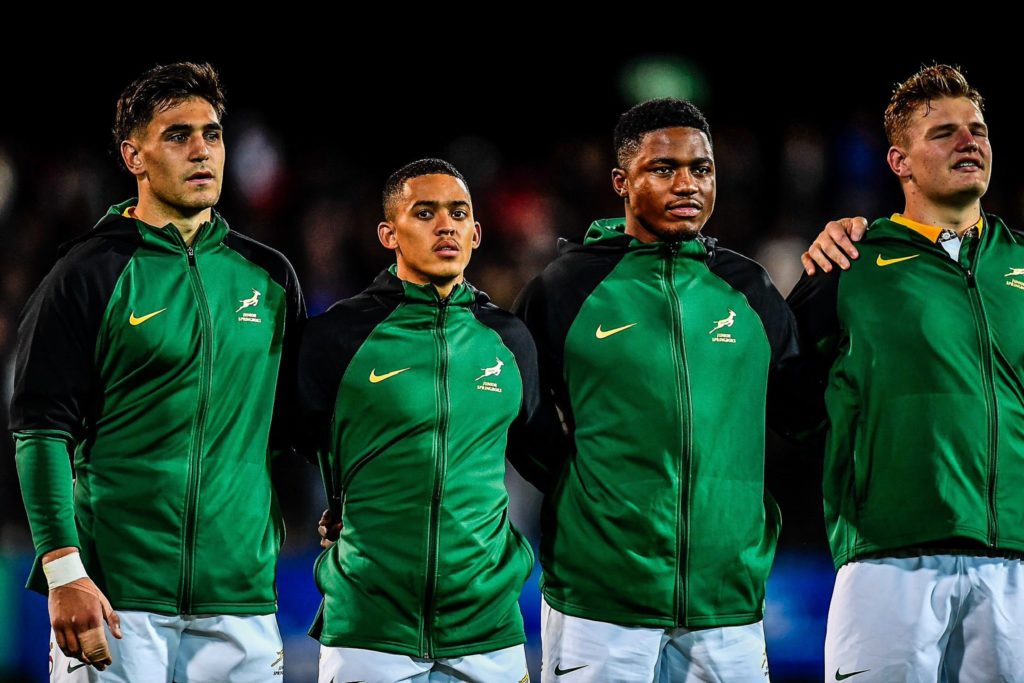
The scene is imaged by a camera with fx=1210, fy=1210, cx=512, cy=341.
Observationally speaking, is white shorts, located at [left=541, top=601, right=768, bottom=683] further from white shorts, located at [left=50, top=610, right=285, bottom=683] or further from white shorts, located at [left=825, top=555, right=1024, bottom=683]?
white shorts, located at [left=50, top=610, right=285, bottom=683]

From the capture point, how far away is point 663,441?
11.2 ft

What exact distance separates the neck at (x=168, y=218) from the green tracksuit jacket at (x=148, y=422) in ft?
0.18

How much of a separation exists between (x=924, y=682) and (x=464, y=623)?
127 centimetres

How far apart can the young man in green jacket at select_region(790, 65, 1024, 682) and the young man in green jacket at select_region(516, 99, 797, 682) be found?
0.22 m

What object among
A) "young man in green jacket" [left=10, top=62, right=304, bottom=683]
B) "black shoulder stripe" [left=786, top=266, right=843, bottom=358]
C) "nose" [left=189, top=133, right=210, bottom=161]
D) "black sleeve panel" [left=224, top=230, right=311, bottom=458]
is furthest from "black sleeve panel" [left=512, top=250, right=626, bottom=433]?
"nose" [left=189, top=133, right=210, bottom=161]

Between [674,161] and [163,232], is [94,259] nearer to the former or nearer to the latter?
[163,232]

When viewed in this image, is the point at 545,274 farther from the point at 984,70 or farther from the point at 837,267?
the point at 984,70

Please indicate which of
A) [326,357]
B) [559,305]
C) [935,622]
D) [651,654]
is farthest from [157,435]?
[935,622]

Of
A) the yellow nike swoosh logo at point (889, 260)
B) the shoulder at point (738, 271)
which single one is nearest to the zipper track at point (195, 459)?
the shoulder at point (738, 271)

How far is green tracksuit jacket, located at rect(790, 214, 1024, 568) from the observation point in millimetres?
3387

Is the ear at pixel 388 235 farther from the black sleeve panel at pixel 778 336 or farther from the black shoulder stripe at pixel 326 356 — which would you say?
the black sleeve panel at pixel 778 336

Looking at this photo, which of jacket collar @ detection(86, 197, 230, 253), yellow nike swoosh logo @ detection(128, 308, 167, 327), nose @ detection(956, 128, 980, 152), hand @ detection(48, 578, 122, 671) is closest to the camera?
hand @ detection(48, 578, 122, 671)

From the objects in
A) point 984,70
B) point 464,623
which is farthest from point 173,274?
point 984,70

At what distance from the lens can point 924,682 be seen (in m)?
3.33
